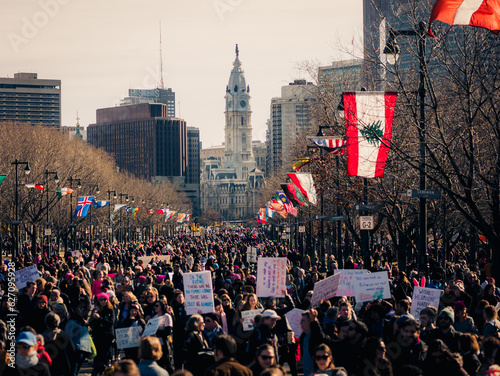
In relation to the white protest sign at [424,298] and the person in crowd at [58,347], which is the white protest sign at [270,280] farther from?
the person in crowd at [58,347]

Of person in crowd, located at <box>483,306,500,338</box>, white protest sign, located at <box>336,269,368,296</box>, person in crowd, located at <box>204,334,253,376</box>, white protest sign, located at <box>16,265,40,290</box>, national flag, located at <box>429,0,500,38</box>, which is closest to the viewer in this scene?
person in crowd, located at <box>204,334,253,376</box>

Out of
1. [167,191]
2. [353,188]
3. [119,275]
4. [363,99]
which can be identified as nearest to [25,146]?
[353,188]

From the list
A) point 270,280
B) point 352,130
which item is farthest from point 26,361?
point 352,130

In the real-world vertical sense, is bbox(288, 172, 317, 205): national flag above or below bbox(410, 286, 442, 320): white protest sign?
above

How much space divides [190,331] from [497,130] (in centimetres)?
834

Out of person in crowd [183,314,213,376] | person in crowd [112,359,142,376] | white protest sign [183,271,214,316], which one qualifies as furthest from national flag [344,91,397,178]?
person in crowd [112,359,142,376]

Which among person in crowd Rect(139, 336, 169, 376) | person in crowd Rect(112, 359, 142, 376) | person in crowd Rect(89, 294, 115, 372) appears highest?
person in crowd Rect(112, 359, 142, 376)

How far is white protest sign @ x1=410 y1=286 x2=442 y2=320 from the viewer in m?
13.8

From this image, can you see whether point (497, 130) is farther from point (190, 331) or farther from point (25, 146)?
point (25, 146)

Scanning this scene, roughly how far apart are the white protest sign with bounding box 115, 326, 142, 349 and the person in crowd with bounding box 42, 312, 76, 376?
1089mm

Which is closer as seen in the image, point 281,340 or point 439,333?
point 439,333

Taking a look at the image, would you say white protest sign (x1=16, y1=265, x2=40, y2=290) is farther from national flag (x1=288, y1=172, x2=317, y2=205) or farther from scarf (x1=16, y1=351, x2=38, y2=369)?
national flag (x1=288, y1=172, x2=317, y2=205)

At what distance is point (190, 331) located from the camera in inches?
438

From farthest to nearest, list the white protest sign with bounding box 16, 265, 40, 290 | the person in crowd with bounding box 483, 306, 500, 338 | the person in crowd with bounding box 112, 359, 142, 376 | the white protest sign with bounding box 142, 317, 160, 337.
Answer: the white protest sign with bounding box 16, 265, 40, 290 < the white protest sign with bounding box 142, 317, 160, 337 < the person in crowd with bounding box 483, 306, 500, 338 < the person in crowd with bounding box 112, 359, 142, 376
